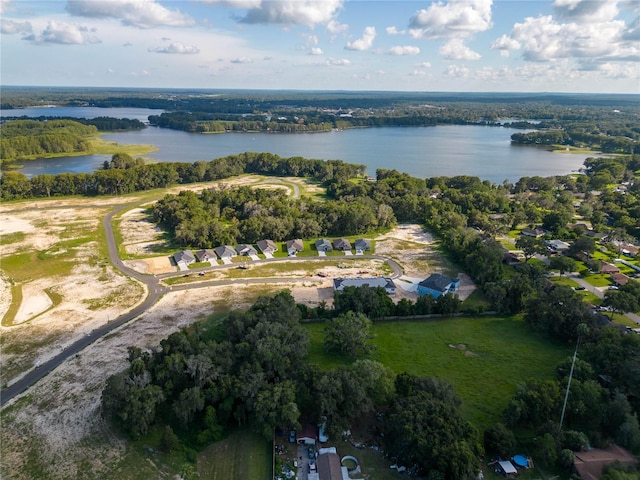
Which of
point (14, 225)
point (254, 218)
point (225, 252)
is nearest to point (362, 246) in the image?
point (254, 218)

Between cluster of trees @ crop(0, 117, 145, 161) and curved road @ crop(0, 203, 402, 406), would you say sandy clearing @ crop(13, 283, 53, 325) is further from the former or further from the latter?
cluster of trees @ crop(0, 117, 145, 161)

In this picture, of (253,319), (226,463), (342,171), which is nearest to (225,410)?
(226,463)

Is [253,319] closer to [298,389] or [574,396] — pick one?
[298,389]

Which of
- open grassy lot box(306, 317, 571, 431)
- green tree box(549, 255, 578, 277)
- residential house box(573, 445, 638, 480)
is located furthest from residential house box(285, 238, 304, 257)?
residential house box(573, 445, 638, 480)

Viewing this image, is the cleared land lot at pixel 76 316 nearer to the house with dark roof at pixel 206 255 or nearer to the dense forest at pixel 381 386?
the dense forest at pixel 381 386

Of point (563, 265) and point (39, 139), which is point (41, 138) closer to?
point (39, 139)

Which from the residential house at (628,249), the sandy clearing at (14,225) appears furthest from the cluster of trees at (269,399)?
the sandy clearing at (14,225)
